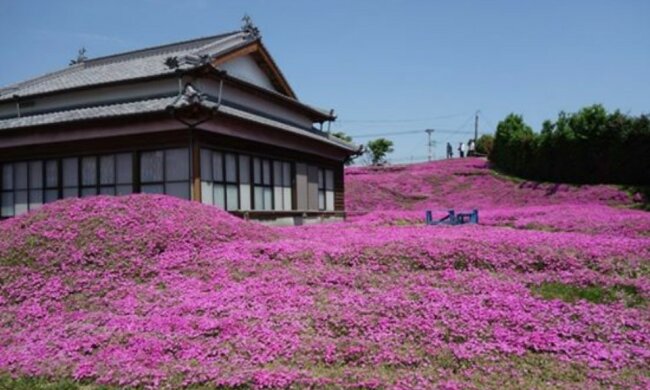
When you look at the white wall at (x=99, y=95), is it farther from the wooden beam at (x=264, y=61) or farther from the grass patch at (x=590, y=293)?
the grass patch at (x=590, y=293)

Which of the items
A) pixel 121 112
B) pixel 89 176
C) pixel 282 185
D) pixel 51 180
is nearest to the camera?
pixel 121 112

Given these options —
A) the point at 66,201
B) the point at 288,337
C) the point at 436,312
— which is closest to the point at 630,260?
the point at 436,312

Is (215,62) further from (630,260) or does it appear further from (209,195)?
(630,260)

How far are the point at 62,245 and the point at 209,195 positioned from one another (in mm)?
8131

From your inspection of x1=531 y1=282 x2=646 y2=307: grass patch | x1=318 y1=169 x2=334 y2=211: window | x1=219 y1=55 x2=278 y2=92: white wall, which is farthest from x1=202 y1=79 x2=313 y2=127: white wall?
x1=531 y1=282 x2=646 y2=307: grass patch

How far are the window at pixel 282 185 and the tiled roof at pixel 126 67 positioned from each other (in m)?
5.41

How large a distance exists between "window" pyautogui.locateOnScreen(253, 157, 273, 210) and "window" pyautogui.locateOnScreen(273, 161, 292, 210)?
37 cm

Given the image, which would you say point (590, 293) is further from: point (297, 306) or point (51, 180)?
point (51, 180)

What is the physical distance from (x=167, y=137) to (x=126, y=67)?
7.04 m

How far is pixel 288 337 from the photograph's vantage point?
752 centimetres

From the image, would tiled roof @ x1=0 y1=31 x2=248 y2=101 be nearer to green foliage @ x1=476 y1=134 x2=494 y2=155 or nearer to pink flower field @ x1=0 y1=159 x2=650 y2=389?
pink flower field @ x1=0 y1=159 x2=650 y2=389

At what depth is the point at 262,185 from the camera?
23125mm

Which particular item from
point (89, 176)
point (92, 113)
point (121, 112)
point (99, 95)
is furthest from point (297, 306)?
point (99, 95)

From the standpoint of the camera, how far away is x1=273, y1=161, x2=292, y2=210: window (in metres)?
24.0
